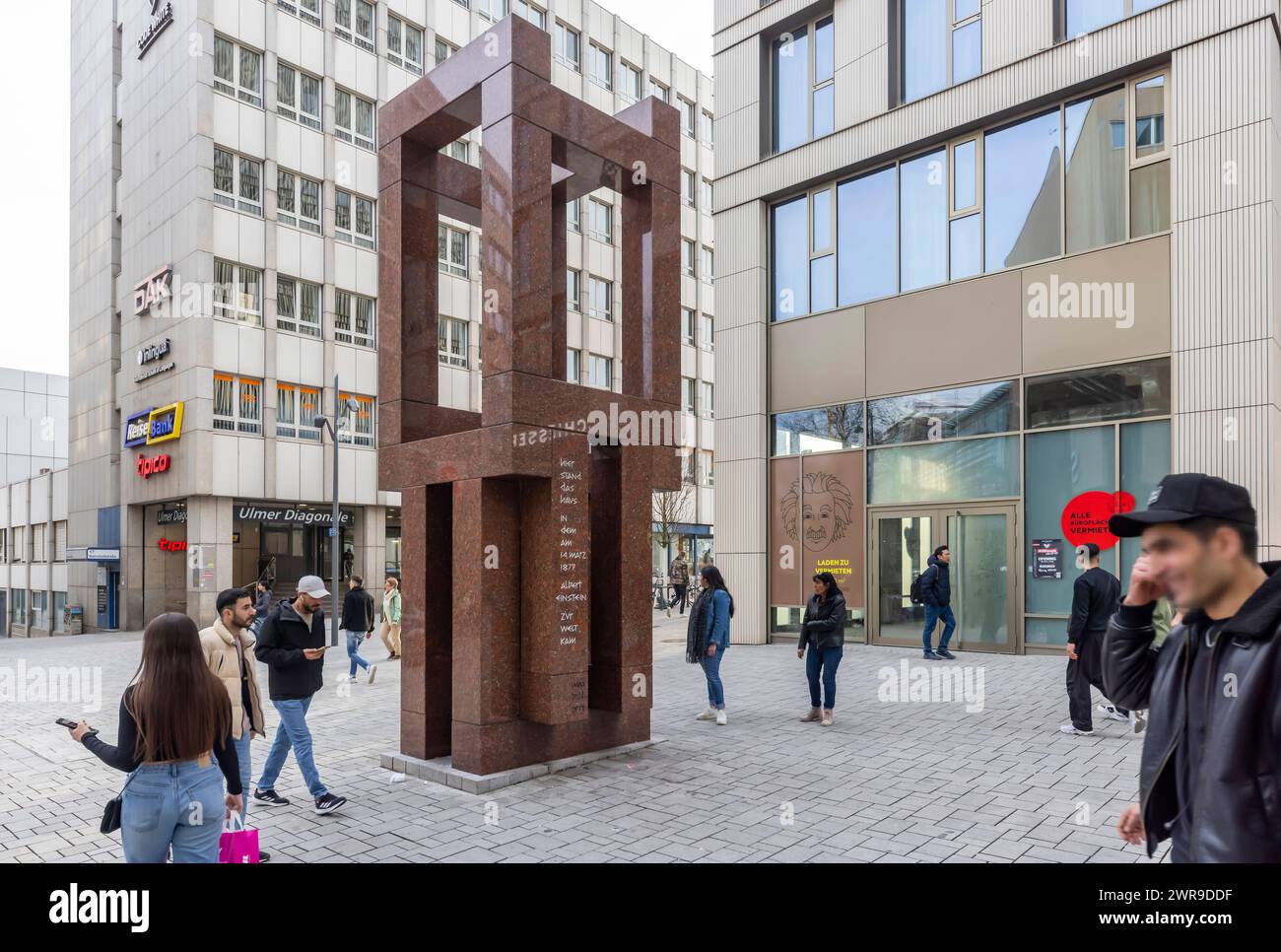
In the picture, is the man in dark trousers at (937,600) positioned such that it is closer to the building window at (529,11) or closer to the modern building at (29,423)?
the building window at (529,11)

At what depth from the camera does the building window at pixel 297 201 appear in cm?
3067

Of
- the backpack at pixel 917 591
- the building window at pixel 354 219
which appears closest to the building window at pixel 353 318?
the building window at pixel 354 219

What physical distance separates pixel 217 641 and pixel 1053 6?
54.5 feet

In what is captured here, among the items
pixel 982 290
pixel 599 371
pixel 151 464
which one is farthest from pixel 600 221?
pixel 982 290

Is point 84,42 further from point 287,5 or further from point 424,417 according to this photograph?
point 424,417

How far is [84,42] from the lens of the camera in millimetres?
36688

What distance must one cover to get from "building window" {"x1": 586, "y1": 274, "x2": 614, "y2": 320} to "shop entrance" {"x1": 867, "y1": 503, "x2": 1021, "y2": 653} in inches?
1016

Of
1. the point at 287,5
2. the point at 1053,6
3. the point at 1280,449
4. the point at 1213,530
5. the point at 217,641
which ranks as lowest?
the point at 217,641

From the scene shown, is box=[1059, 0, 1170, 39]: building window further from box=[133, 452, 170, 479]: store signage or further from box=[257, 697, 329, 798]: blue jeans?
box=[133, 452, 170, 479]: store signage

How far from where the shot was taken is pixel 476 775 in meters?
7.69

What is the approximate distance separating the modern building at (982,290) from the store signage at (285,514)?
17.0m

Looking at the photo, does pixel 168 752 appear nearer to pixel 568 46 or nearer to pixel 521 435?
pixel 521 435

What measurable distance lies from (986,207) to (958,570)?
6.59 metres

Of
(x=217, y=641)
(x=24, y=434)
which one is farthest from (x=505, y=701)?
(x=24, y=434)
